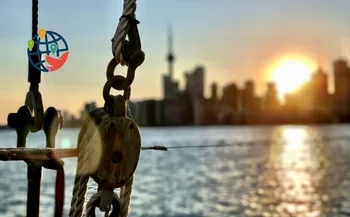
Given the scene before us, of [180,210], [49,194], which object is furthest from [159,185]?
[180,210]

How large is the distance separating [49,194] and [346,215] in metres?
19.2

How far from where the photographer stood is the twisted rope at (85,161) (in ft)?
8.97

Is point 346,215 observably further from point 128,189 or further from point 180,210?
point 128,189

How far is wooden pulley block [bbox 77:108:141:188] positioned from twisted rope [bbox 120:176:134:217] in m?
0.17

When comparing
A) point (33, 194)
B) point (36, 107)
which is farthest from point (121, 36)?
point (33, 194)

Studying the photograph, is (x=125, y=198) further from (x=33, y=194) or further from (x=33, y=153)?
(x=33, y=194)

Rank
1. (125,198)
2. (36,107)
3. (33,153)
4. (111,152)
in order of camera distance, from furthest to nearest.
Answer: (36,107) → (33,153) → (125,198) → (111,152)

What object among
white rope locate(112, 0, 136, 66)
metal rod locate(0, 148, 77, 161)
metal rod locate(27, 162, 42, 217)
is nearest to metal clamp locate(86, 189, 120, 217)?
metal rod locate(0, 148, 77, 161)

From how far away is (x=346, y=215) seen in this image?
2477 centimetres

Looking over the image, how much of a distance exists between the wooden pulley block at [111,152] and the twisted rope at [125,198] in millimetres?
171

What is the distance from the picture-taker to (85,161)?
2.76 metres

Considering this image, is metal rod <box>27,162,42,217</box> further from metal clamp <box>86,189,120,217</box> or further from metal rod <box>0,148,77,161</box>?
metal clamp <box>86,189,120,217</box>

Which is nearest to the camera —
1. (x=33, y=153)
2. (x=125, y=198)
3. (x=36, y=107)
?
(x=125, y=198)

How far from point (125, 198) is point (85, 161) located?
13.8 inches
